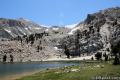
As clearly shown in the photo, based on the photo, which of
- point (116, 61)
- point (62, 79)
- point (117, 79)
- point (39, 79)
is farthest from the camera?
point (116, 61)

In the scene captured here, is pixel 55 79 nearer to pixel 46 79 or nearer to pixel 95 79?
pixel 46 79

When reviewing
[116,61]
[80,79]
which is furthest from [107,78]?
[116,61]

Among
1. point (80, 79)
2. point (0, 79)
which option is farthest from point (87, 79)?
point (0, 79)

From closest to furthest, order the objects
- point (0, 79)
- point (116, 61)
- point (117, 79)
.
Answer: point (117, 79), point (0, 79), point (116, 61)

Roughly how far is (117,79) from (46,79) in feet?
65.4

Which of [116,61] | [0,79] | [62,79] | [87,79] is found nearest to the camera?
[87,79]

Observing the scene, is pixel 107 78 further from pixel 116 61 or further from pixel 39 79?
pixel 116 61

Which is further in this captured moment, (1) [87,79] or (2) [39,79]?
(2) [39,79]

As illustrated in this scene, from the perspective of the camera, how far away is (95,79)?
5544 centimetres

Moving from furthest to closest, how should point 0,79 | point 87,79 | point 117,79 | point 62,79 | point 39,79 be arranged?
point 0,79 → point 39,79 → point 62,79 → point 87,79 → point 117,79

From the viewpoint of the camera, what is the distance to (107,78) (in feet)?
183

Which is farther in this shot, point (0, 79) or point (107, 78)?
point (0, 79)

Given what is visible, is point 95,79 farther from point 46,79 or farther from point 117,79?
point 46,79

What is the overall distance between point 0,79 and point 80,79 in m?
35.5
